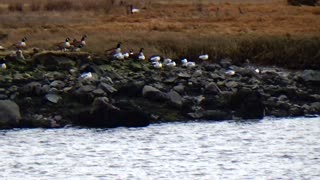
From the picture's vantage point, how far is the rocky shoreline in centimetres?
3619

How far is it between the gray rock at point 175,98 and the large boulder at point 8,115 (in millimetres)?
5120

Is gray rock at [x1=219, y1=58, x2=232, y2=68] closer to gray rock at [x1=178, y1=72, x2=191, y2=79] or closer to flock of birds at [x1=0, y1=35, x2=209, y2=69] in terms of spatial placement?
flock of birds at [x1=0, y1=35, x2=209, y2=69]

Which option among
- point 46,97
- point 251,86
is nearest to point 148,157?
point 46,97

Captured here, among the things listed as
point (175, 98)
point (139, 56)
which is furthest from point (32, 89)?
point (139, 56)

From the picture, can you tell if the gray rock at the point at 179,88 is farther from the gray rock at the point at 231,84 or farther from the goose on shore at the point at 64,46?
the goose on shore at the point at 64,46

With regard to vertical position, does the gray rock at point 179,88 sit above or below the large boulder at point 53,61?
below

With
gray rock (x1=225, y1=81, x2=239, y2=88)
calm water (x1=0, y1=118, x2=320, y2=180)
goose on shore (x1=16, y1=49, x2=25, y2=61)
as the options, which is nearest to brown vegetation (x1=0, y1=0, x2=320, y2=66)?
goose on shore (x1=16, y1=49, x2=25, y2=61)

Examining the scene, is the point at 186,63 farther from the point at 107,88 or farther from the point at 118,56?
the point at 107,88

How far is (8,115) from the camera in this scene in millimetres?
35688

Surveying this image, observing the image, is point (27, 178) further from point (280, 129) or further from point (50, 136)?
point (280, 129)

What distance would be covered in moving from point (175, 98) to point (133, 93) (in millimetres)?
1466

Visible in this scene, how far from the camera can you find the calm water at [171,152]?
2980cm

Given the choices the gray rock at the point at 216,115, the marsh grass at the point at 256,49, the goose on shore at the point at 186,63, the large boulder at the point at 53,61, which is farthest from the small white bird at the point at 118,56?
the gray rock at the point at 216,115

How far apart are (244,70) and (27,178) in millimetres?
17496
